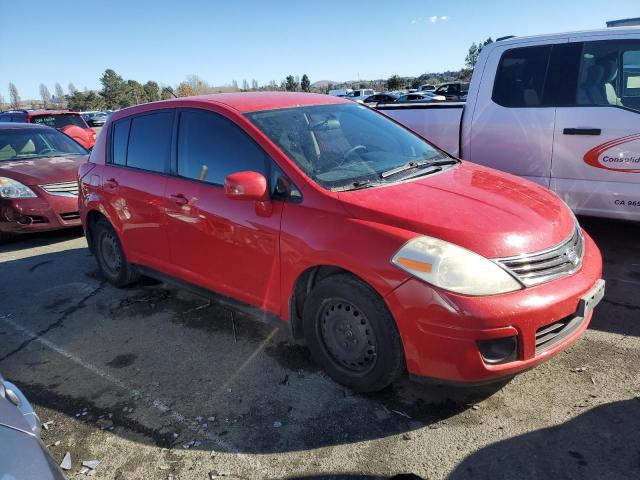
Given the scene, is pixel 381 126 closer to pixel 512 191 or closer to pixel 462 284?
pixel 512 191

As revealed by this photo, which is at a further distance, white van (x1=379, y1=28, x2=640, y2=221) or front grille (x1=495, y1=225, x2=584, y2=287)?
white van (x1=379, y1=28, x2=640, y2=221)

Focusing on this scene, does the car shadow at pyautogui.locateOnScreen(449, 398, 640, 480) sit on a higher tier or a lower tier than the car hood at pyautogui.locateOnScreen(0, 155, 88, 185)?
lower

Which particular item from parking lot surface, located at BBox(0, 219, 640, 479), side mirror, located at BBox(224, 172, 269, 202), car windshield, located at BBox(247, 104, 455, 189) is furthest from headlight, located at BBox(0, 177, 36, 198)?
side mirror, located at BBox(224, 172, 269, 202)

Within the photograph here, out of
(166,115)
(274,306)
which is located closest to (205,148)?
(166,115)

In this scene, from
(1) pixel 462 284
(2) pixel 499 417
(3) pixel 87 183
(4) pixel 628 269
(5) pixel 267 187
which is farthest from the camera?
(3) pixel 87 183

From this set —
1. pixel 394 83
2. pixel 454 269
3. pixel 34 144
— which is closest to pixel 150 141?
pixel 454 269

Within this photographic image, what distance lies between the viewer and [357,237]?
2.66 meters

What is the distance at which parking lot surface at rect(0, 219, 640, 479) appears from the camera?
2391 millimetres

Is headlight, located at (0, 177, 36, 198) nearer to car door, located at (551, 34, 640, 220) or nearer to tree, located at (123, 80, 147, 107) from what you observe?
car door, located at (551, 34, 640, 220)

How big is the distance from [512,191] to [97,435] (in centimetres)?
288

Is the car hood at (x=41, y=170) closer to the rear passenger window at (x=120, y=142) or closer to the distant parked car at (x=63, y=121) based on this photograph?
the rear passenger window at (x=120, y=142)

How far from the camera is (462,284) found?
2.40 metres

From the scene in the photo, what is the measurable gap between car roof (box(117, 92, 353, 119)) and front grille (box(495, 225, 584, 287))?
6.52ft

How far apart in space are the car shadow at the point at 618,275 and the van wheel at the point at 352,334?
1.79m
